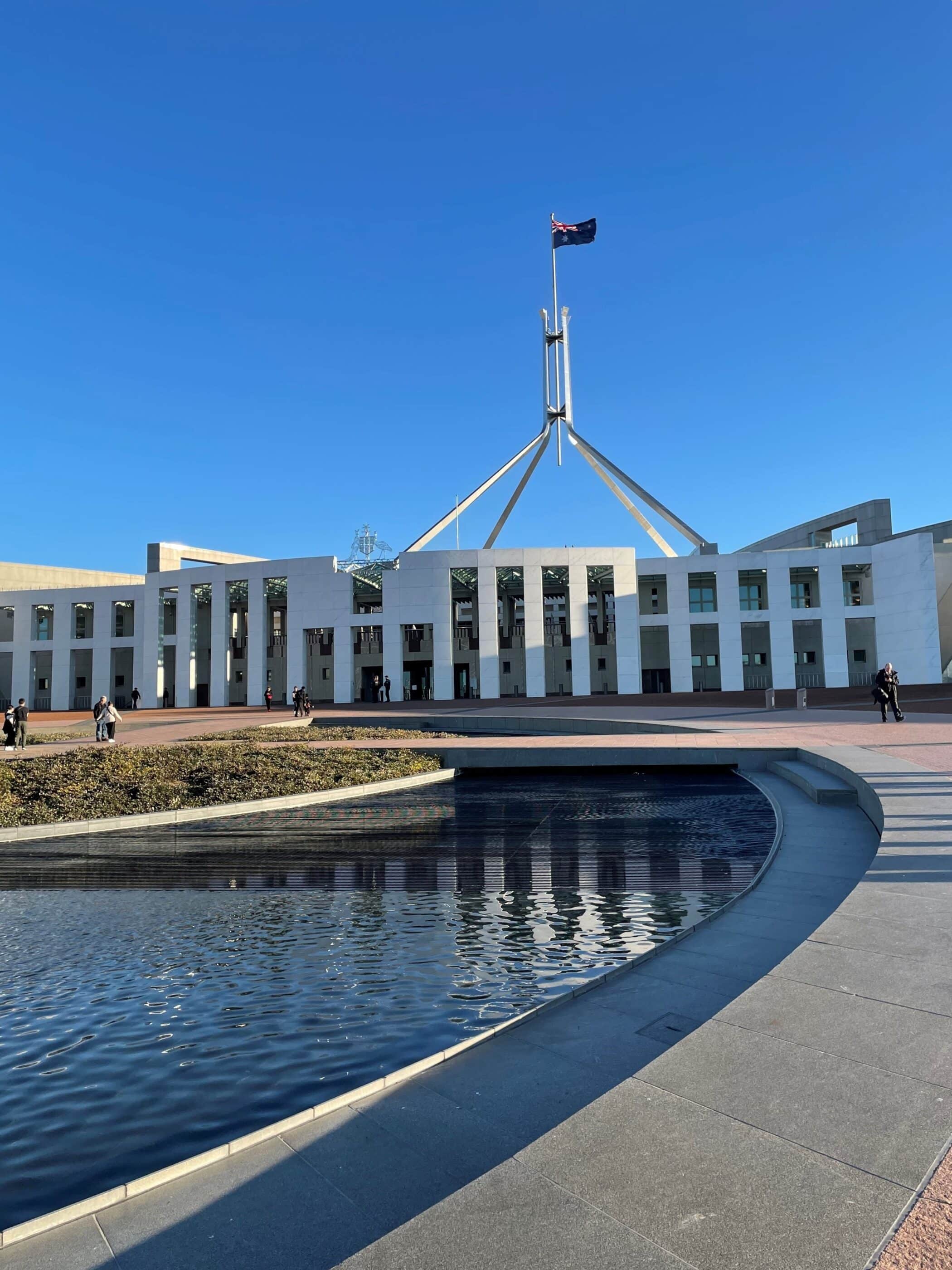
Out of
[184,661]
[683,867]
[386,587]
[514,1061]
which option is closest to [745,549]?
[386,587]

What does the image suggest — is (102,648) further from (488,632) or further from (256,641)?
(488,632)

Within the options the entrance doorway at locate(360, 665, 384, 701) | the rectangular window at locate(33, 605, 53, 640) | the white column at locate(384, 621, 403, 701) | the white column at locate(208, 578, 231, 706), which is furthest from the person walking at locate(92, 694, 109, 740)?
the rectangular window at locate(33, 605, 53, 640)

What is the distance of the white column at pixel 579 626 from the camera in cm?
4400

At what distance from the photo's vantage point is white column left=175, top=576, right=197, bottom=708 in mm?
48281

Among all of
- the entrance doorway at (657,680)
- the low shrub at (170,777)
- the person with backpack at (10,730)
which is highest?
the entrance doorway at (657,680)

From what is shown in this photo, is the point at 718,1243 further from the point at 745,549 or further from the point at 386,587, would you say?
the point at 745,549

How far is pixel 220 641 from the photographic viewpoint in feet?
156

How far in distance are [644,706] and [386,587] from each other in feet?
53.6

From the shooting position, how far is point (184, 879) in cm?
855

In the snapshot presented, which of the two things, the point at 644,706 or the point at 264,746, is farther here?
the point at 644,706

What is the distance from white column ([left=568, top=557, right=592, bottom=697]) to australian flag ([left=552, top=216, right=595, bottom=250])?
20542mm

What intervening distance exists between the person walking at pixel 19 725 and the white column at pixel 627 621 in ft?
89.6

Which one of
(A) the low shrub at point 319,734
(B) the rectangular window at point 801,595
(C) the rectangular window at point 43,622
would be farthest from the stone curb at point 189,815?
(C) the rectangular window at point 43,622

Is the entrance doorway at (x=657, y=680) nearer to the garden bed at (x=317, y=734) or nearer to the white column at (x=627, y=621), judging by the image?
the white column at (x=627, y=621)
